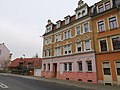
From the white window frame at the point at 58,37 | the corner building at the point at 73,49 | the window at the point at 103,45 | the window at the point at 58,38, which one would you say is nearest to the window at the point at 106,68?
the corner building at the point at 73,49

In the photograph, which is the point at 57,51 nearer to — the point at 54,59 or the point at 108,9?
the point at 54,59

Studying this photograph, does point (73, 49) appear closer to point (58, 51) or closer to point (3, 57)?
point (58, 51)

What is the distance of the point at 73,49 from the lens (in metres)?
25.2

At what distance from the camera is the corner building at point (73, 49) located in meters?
22.1

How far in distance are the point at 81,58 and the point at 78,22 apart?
23.1ft

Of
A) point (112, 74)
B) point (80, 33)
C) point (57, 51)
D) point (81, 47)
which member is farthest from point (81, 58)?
point (57, 51)

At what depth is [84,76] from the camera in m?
22.0

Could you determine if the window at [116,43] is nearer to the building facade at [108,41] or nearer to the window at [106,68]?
the building facade at [108,41]

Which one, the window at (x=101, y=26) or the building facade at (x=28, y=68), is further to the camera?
the building facade at (x=28, y=68)

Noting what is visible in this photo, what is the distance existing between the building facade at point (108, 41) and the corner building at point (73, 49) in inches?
43.3

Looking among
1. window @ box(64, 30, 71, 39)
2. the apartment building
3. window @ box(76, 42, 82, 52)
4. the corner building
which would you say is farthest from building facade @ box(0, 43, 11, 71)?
window @ box(76, 42, 82, 52)

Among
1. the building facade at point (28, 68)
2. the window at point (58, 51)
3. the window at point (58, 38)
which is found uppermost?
the window at point (58, 38)

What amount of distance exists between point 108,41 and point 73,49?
738 cm

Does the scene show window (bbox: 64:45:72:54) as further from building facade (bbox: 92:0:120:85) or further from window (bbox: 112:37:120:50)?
window (bbox: 112:37:120:50)
